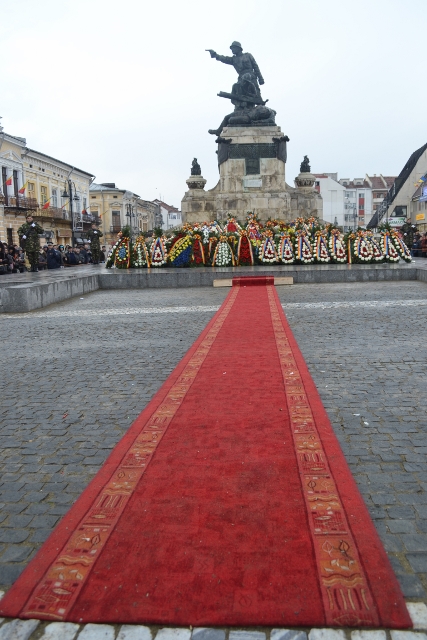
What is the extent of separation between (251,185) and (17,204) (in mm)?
20027

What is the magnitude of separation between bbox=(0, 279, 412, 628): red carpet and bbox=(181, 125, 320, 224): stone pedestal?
21615 millimetres

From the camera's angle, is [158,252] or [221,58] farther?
[221,58]

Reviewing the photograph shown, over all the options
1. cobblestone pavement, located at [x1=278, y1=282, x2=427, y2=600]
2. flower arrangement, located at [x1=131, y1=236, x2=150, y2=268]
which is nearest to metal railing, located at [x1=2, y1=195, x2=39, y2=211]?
flower arrangement, located at [x1=131, y1=236, x2=150, y2=268]

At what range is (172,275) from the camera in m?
17.0

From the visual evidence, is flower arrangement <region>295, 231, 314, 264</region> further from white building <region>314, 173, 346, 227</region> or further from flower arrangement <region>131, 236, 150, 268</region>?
white building <region>314, 173, 346, 227</region>

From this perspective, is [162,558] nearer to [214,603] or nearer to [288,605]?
[214,603]

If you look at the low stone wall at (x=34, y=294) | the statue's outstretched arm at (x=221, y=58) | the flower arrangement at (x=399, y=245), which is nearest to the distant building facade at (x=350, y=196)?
the statue's outstretched arm at (x=221, y=58)

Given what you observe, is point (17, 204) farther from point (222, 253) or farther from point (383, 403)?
point (383, 403)

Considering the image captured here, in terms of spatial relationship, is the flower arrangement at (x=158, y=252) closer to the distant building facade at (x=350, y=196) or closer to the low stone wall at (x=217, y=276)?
the low stone wall at (x=217, y=276)

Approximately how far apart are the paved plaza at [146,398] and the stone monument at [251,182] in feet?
48.8

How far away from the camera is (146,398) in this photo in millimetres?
5137

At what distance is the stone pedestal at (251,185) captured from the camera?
25.4 metres

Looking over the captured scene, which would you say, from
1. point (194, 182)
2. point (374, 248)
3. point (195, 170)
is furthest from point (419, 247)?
point (374, 248)

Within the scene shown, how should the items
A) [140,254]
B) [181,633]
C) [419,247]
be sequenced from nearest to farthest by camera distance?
[181,633] < [140,254] < [419,247]
